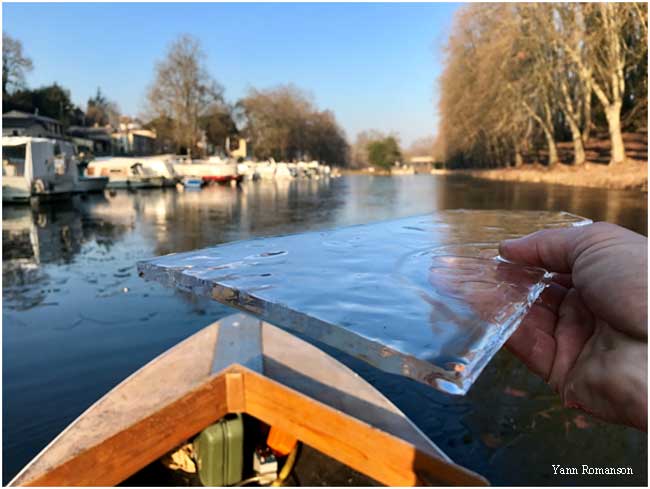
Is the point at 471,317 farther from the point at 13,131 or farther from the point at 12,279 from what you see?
the point at 13,131

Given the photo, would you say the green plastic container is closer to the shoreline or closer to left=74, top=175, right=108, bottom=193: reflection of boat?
the shoreline

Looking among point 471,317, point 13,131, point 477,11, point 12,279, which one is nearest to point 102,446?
point 471,317

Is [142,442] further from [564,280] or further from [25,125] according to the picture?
[25,125]

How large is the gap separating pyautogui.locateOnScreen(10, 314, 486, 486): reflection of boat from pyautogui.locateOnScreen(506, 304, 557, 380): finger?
1.53 ft

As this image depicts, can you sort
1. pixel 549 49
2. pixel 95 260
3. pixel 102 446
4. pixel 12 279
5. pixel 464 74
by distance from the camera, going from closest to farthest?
1. pixel 102 446
2. pixel 12 279
3. pixel 95 260
4. pixel 549 49
5. pixel 464 74

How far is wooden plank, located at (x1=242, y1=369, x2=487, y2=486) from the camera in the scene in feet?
5.65

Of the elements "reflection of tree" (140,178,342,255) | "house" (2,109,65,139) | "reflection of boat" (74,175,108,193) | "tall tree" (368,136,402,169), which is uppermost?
"tall tree" (368,136,402,169)

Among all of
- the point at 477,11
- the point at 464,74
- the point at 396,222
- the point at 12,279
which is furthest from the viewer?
the point at 464,74

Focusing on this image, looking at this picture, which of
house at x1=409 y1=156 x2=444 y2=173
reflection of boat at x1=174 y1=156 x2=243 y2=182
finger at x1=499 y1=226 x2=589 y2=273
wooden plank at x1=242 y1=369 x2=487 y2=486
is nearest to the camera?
finger at x1=499 y1=226 x2=589 y2=273

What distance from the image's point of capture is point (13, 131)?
37594 mm

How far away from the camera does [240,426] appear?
230 centimetres

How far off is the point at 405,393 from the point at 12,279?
695 centimetres

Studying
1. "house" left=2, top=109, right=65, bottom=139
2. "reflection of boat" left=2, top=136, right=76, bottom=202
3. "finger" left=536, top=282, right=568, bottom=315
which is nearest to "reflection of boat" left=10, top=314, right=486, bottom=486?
"finger" left=536, top=282, right=568, bottom=315

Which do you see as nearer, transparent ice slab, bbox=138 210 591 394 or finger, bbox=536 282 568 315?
transparent ice slab, bbox=138 210 591 394
